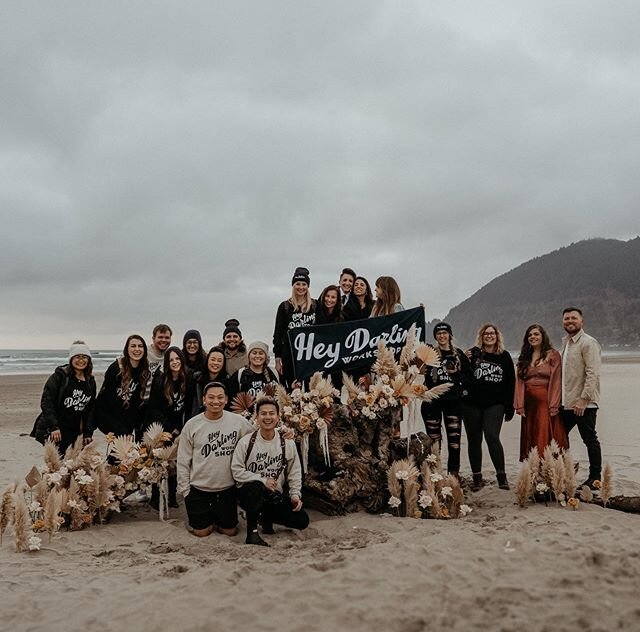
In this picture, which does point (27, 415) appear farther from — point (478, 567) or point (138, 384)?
point (478, 567)

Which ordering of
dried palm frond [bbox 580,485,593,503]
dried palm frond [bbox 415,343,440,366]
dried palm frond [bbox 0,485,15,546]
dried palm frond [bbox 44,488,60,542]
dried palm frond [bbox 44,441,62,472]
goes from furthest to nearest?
dried palm frond [bbox 415,343,440,366] → dried palm frond [bbox 580,485,593,503] → dried palm frond [bbox 44,441,62,472] → dried palm frond [bbox 44,488,60,542] → dried palm frond [bbox 0,485,15,546]

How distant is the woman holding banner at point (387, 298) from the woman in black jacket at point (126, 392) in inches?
121

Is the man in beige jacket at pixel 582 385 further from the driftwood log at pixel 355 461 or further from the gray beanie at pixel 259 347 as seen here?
the gray beanie at pixel 259 347

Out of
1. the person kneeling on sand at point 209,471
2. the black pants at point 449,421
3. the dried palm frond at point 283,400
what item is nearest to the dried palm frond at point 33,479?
the person kneeling on sand at point 209,471

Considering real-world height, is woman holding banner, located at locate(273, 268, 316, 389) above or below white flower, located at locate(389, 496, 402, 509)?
above

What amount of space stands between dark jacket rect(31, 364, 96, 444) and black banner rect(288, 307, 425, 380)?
104 inches

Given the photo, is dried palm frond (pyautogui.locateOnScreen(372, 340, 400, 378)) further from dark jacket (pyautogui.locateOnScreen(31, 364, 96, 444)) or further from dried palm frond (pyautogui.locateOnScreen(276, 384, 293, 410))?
dark jacket (pyautogui.locateOnScreen(31, 364, 96, 444))

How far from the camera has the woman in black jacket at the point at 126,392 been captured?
6.65m

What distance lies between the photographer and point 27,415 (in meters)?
17.2

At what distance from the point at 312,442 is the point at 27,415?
1426cm

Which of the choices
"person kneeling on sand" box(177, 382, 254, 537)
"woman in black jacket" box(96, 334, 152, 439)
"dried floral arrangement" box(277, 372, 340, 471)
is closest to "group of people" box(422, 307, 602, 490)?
"dried floral arrangement" box(277, 372, 340, 471)

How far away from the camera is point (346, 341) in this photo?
6766mm

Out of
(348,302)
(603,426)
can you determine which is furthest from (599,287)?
(348,302)

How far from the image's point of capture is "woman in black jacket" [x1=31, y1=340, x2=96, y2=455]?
6.47 meters
